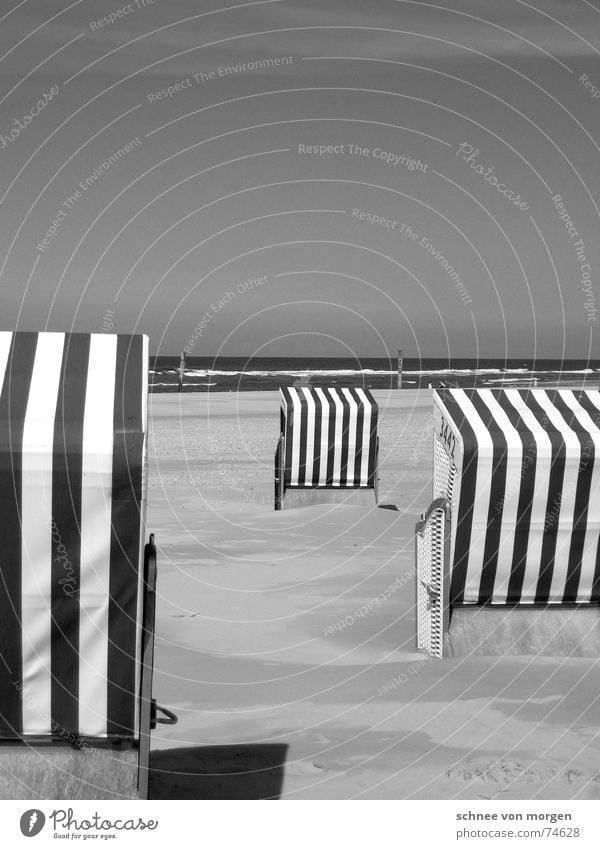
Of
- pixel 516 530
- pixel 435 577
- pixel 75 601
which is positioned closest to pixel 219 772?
pixel 75 601

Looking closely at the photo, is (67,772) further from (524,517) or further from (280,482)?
(280,482)

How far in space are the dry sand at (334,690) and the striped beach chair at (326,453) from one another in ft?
7.65

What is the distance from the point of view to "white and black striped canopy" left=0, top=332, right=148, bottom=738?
388cm

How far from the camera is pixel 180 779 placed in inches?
193

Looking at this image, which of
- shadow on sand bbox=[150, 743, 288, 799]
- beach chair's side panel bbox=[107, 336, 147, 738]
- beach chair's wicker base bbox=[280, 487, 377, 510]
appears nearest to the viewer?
beach chair's side panel bbox=[107, 336, 147, 738]

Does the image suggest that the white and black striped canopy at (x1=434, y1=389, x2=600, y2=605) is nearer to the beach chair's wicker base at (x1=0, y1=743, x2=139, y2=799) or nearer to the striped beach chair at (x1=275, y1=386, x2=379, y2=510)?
the beach chair's wicker base at (x1=0, y1=743, x2=139, y2=799)

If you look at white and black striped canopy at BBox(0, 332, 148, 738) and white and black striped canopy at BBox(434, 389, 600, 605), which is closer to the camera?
white and black striped canopy at BBox(0, 332, 148, 738)

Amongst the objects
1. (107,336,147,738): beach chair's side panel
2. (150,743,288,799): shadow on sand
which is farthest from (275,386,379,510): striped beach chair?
(107,336,147,738): beach chair's side panel

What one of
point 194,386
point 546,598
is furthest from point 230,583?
point 194,386

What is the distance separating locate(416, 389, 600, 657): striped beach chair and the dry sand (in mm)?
400

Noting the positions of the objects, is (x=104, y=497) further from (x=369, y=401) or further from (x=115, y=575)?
(x=369, y=401)

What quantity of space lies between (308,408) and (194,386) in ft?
125
